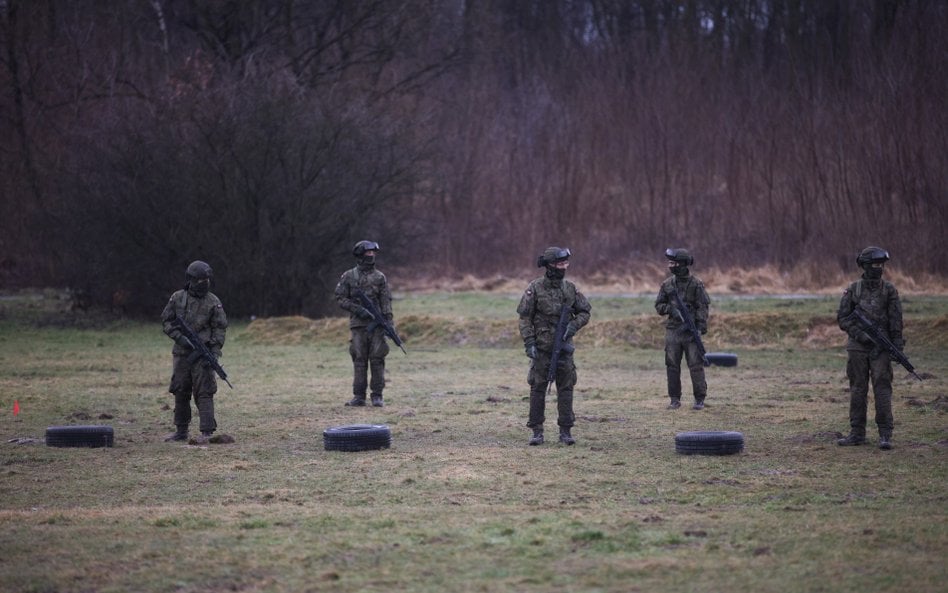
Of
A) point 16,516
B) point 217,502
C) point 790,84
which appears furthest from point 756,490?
point 790,84

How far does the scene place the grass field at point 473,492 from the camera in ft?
28.8

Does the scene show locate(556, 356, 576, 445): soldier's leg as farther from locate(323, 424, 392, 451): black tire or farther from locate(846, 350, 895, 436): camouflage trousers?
locate(846, 350, 895, 436): camouflage trousers

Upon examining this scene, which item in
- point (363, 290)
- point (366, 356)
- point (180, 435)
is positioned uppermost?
point (363, 290)

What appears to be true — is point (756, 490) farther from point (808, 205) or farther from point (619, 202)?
point (619, 202)

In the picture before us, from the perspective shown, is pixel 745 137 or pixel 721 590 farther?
pixel 745 137

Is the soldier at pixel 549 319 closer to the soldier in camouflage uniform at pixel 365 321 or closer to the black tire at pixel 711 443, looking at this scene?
the black tire at pixel 711 443

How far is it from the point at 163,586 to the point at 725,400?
12.5 metres

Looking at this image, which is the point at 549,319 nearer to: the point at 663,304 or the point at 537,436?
the point at 537,436

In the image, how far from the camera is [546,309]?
1448 cm

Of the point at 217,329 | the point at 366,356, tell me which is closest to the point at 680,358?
the point at 366,356

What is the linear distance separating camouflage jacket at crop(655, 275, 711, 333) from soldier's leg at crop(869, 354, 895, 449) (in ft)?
14.1

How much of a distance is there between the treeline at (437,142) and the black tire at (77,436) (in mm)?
21191

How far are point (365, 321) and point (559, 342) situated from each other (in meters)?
5.61

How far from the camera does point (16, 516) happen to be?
1080 cm
